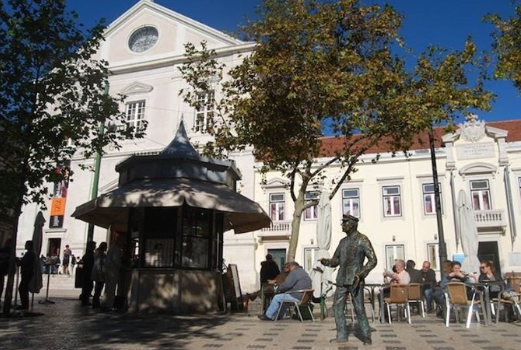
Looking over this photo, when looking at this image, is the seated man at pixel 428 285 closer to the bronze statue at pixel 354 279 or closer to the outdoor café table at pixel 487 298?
the outdoor café table at pixel 487 298

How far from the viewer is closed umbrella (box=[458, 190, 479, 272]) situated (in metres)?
13.4

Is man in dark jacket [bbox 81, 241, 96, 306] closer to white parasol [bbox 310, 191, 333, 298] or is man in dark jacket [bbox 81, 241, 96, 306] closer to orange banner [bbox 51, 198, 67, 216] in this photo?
white parasol [bbox 310, 191, 333, 298]

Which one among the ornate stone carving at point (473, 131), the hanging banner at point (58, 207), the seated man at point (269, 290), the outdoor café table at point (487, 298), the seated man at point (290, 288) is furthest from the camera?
the hanging banner at point (58, 207)

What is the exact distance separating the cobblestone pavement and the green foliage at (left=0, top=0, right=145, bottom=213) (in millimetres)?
2921

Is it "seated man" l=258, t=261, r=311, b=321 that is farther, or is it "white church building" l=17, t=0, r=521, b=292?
"white church building" l=17, t=0, r=521, b=292

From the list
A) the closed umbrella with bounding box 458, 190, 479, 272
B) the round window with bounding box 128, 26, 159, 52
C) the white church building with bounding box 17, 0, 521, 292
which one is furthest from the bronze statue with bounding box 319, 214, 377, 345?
the round window with bounding box 128, 26, 159, 52

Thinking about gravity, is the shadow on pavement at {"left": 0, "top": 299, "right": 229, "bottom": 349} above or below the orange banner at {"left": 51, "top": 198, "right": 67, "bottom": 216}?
below

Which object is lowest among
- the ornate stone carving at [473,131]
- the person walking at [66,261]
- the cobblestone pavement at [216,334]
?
the cobblestone pavement at [216,334]

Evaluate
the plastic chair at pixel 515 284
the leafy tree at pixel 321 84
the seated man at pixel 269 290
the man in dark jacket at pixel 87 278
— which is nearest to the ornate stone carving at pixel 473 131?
the leafy tree at pixel 321 84

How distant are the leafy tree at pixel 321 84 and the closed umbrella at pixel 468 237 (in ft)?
9.79

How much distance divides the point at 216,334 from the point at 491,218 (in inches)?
850

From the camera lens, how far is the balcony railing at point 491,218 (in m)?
24.8

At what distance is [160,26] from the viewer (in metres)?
33.3

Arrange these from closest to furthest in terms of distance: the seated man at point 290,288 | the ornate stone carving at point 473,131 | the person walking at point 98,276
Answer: the seated man at point 290,288, the person walking at point 98,276, the ornate stone carving at point 473,131
